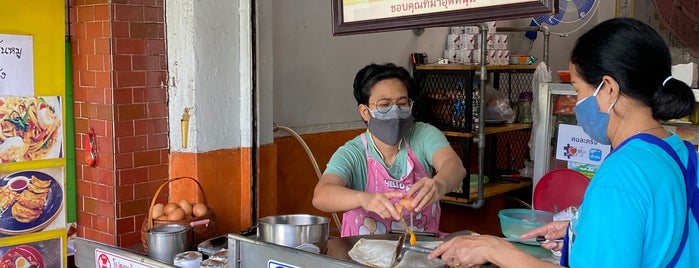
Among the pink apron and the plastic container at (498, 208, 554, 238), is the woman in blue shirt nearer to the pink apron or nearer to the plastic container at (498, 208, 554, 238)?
the plastic container at (498, 208, 554, 238)

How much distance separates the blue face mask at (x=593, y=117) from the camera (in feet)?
4.81

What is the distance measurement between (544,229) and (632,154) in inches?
25.0

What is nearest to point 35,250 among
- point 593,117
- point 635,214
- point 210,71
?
point 210,71

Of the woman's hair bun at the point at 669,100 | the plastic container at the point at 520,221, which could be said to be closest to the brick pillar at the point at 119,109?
the plastic container at the point at 520,221

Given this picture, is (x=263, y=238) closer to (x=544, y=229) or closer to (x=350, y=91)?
(x=544, y=229)

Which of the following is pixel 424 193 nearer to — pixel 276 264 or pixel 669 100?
pixel 276 264

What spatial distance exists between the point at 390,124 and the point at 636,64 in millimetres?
1286

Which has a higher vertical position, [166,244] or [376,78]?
[376,78]

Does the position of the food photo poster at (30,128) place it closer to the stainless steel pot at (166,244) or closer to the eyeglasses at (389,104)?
the stainless steel pot at (166,244)

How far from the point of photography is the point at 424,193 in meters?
2.33

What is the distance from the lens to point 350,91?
4281 millimetres

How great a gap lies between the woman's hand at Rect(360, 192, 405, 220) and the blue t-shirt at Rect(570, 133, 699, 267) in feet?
2.98

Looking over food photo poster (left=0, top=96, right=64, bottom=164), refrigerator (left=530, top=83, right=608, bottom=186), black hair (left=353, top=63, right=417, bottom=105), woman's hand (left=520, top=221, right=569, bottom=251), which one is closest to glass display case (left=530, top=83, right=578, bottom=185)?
refrigerator (left=530, top=83, right=608, bottom=186)

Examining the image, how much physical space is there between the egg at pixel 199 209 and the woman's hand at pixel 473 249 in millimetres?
1383
